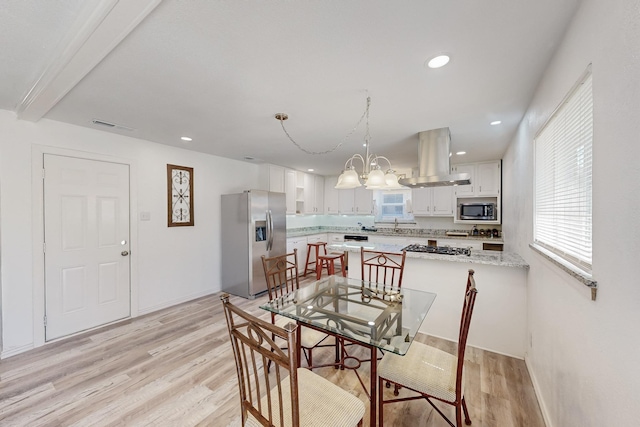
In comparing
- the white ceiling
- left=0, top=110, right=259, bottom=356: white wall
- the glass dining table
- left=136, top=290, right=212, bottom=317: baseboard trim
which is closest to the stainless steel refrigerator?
left=0, top=110, right=259, bottom=356: white wall

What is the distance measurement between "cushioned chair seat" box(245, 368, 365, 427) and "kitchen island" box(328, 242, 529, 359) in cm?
187

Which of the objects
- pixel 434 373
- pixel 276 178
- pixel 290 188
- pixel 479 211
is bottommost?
pixel 434 373

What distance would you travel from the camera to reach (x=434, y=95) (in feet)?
6.98

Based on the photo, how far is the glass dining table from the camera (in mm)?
1434

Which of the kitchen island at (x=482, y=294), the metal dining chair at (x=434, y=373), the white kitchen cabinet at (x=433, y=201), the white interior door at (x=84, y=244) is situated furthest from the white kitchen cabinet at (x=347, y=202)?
the metal dining chair at (x=434, y=373)

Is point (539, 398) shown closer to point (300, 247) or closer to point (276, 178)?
point (300, 247)

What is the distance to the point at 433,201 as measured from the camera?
211 inches

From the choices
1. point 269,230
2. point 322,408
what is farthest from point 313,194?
point 322,408

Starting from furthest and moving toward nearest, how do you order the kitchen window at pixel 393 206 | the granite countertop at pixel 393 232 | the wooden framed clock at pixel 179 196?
the kitchen window at pixel 393 206
the granite countertop at pixel 393 232
the wooden framed clock at pixel 179 196

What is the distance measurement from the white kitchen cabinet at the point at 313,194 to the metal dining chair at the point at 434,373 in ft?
15.8

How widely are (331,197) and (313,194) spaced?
0.58 m

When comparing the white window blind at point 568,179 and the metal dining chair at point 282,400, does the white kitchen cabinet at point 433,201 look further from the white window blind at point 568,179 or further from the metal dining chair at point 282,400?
the metal dining chair at point 282,400

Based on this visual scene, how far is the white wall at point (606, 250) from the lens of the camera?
0.83m

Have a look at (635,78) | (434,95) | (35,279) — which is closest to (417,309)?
(635,78)
